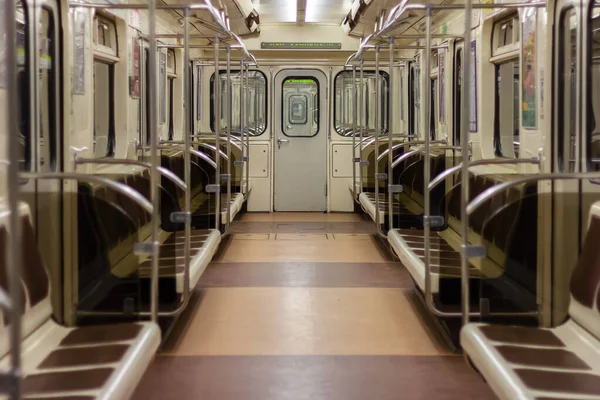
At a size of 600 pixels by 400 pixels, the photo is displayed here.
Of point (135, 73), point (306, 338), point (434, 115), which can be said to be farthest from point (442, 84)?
point (306, 338)

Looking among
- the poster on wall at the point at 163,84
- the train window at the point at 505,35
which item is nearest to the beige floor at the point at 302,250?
the poster on wall at the point at 163,84

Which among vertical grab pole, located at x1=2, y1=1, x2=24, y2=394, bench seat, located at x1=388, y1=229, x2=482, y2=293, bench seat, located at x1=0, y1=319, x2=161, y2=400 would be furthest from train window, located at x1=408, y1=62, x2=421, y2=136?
vertical grab pole, located at x1=2, y1=1, x2=24, y2=394

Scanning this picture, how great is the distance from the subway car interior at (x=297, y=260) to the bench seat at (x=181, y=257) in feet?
0.09

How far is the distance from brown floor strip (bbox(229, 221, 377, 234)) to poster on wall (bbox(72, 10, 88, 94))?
15.7ft

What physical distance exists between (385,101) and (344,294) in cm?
476

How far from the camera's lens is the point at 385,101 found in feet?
32.0

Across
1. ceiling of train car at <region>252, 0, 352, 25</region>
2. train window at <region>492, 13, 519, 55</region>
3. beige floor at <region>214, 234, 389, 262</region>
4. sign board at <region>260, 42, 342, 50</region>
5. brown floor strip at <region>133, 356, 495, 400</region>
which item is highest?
ceiling of train car at <region>252, 0, 352, 25</region>

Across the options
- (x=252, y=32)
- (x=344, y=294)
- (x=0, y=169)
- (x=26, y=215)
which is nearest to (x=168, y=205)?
(x=344, y=294)

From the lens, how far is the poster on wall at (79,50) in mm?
3865

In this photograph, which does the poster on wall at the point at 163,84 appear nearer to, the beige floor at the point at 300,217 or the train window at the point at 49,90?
the beige floor at the point at 300,217

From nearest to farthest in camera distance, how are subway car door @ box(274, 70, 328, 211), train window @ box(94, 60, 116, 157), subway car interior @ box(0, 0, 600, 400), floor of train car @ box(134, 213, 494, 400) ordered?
subway car interior @ box(0, 0, 600, 400) → floor of train car @ box(134, 213, 494, 400) → train window @ box(94, 60, 116, 157) → subway car door @ box(274, 70, 328, 211)

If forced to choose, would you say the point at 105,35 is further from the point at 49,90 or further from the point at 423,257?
the point at 423,257

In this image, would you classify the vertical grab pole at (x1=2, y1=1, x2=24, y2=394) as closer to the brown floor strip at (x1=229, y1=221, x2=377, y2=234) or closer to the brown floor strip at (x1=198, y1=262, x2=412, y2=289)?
the brown floor strip at (x1=198, y1=262, x2=412, y2=289)

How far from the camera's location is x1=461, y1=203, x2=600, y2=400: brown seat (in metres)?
2.60
